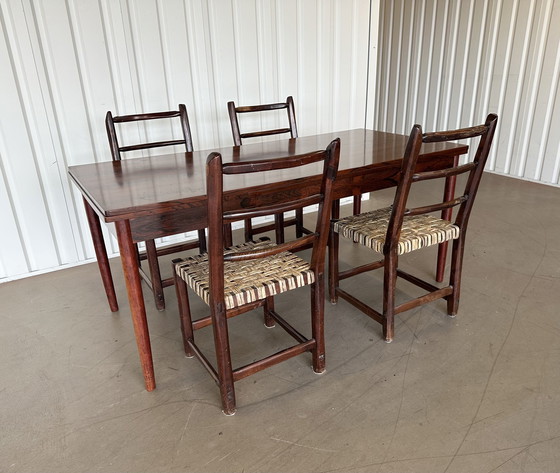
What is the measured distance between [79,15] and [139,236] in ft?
5.86

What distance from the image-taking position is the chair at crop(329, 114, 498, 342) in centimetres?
182

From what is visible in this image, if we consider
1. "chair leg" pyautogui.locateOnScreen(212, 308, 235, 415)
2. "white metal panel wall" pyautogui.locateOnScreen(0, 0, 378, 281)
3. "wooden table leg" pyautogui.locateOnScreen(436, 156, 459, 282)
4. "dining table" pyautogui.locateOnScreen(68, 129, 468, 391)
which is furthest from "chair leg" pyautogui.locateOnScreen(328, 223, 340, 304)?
"white metal panel wall" pyautogui.locateOnScreen(0, 0, 378, 281)

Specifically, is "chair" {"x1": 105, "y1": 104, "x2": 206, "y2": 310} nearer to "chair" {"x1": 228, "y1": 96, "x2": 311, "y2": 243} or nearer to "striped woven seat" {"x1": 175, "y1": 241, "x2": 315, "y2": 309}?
"chair" {"x1": 228, "y1": 96, "x2": 311, "y2": 243}

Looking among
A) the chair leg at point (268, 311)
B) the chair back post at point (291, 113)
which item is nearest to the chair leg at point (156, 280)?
the chair leg at point (268, 311)

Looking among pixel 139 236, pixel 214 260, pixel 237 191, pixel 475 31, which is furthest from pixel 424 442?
pixel 475 31

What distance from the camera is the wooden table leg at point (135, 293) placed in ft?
5.11

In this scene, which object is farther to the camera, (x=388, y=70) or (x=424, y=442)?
(x=388, y=70)

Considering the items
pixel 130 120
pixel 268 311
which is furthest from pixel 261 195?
pixel 130 120

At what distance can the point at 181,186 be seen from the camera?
179 cm

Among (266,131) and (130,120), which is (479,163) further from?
(130,120)

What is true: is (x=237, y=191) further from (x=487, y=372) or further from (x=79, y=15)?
(x=79, y=15)

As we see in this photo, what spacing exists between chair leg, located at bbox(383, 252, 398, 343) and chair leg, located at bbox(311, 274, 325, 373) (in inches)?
14.9

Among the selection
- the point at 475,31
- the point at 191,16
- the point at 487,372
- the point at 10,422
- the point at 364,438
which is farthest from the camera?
the point at 475,31

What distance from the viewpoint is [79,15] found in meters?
2.62
